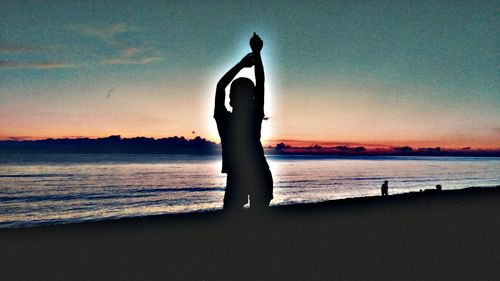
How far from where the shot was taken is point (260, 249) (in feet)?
19.0

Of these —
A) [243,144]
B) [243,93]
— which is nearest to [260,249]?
[243,144]

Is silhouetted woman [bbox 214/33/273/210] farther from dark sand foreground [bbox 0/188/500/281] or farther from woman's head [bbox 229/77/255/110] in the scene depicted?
dark sand foreground [bbox 0/188/500/281]

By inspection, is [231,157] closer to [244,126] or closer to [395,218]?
[244,126]

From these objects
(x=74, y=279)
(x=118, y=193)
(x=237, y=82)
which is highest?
(x=237, y=82)

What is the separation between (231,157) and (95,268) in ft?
7.97

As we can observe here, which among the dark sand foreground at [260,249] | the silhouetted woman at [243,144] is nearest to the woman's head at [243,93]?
the silhouetted woman at [243,144]

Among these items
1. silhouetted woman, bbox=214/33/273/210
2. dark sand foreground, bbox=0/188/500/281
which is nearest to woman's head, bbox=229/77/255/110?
silhouetted woman, bbox=214/33/273/210

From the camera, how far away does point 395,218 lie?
958 cm

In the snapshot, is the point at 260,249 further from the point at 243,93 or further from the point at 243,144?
the point at 243,93

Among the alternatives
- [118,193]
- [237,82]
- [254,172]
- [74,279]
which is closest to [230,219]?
[254,172]

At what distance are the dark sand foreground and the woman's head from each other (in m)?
0.91

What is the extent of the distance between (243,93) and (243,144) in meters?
0.43

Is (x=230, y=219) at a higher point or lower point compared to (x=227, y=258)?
higher

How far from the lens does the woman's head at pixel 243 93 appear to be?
3.70m
